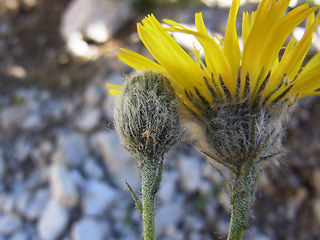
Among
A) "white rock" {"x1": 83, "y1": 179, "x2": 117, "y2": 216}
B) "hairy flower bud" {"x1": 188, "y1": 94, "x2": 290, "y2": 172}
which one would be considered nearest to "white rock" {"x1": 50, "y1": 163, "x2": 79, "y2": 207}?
"white rock" {"x1": 83, "y1": 179, "x2": 117, "y2": 216}

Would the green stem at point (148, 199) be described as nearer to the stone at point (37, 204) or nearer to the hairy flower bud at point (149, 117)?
the hairy flower bud at point (149, 117)

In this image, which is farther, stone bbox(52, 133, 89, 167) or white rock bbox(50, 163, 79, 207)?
stone bbox(52, 133, 89, 167)

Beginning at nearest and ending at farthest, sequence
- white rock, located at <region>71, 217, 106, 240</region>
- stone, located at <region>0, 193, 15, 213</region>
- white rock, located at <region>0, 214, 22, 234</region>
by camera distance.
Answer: white rock, located at <region>71, 217, 106, 240</region> → white rock, located at <region>0, 214, 22, 234</region> → stone, located at <region>0, 193, 15, 213</region>

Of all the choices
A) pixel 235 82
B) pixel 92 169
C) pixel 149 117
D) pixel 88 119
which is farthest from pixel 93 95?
pixel 235 82

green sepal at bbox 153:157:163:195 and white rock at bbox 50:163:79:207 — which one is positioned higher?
white rock at bbox 50:163:79:207

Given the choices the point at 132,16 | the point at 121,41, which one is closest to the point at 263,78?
the point at 121,41

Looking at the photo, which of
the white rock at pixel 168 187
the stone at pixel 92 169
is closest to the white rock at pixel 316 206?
the white rock at pixel 168 187

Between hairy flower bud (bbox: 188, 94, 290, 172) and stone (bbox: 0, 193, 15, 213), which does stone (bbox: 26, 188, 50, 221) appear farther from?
hairy flower bud (bbox: 188, 94, 290, 172)
